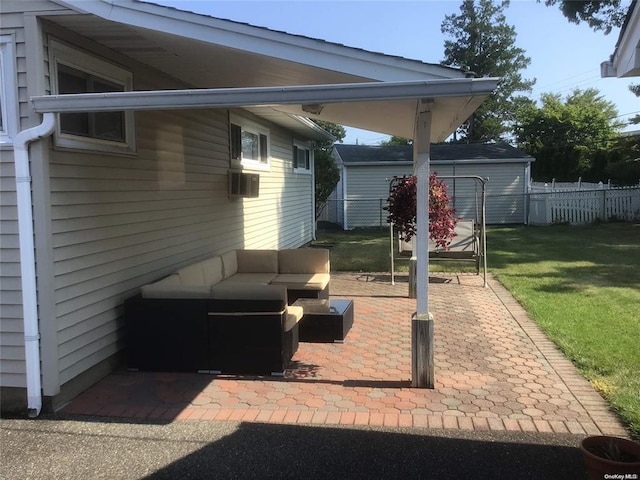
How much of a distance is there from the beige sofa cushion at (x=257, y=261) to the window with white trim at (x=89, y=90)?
2.91 metres

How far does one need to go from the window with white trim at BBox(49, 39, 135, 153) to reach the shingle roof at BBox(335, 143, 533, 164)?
16359mm

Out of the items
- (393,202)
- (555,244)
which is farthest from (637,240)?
(393,202)

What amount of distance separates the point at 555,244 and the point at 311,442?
482 inches

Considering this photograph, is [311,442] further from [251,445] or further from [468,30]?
[468,30]

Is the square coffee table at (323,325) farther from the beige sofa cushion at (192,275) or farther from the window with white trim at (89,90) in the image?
the window with white trim at (89,90)

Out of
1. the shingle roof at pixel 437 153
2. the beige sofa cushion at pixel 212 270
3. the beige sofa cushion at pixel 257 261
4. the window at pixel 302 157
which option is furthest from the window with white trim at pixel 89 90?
the shingle roof at pixel 437 153

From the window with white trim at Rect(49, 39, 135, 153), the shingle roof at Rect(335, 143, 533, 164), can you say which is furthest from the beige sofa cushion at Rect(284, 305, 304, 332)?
the shingle roof at Rect(335, 143, 533, 164)

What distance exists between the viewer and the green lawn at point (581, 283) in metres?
4.57

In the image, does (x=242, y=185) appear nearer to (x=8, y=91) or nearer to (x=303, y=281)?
(x=303, y=281)

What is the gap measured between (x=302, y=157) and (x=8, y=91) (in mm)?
10860

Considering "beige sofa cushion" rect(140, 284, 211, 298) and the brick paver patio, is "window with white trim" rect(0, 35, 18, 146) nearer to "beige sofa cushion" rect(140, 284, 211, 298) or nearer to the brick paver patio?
"beige sofa cushion" rect(140, 284, 211, 298)

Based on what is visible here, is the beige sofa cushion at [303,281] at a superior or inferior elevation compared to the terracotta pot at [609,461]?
superior

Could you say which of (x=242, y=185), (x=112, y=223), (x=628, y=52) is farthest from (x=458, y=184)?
(x=112, y=223)

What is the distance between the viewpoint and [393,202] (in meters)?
7.44
